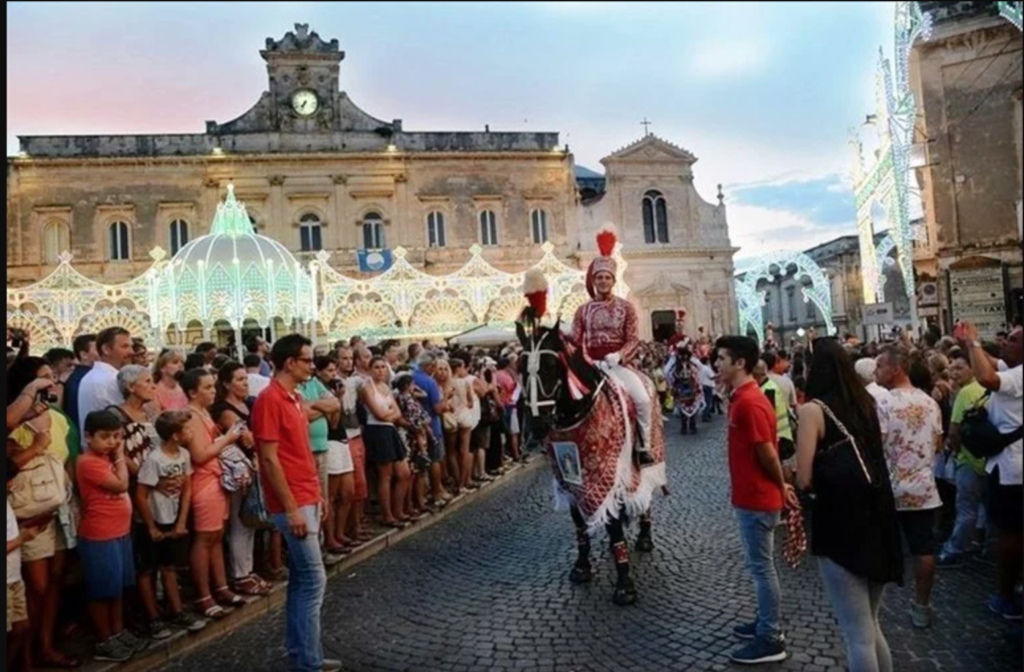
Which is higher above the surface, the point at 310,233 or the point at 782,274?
the point at 310,233

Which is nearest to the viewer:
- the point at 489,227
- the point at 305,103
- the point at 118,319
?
the point at 118,319

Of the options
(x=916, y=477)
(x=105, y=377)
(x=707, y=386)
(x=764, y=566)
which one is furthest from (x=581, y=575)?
(x=707, y=386)

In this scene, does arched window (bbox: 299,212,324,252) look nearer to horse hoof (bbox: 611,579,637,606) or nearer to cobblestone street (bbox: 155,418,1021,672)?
cobblestone street (bbox: 155,418,1021,672)

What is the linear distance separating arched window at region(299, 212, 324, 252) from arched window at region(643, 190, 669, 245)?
15511 millimetres

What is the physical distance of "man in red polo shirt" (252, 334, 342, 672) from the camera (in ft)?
13.5

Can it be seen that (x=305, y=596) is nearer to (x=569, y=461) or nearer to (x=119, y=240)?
(x=569, y=461)

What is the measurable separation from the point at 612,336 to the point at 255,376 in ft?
11.4

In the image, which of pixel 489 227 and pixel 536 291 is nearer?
pixel 536 291

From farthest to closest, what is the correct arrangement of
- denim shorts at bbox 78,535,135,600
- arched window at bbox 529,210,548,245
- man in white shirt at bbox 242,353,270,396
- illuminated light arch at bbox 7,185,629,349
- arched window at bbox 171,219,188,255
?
arched window at bbox 529,210,548,245
arched window at bbox 171,219,188,255
illuminated light arch at bbox 7,185,629,349
man in white shirt at bbox 242,353,270,396
denim shorts at bbox 78,535,135,600

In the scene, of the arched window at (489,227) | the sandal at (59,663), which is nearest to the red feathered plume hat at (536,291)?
the sandal at (59,663)

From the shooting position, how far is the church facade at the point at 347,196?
102 ft

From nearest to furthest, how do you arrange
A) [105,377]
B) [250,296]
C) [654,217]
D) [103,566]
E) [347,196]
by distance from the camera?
[103,566] < [105,377] < [250,296] < [347,196] < [654,217]

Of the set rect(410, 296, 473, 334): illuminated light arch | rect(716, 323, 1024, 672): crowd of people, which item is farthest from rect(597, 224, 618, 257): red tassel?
rect(410, 296, 473, 334): illuminated light arch

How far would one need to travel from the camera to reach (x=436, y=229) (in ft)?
110
